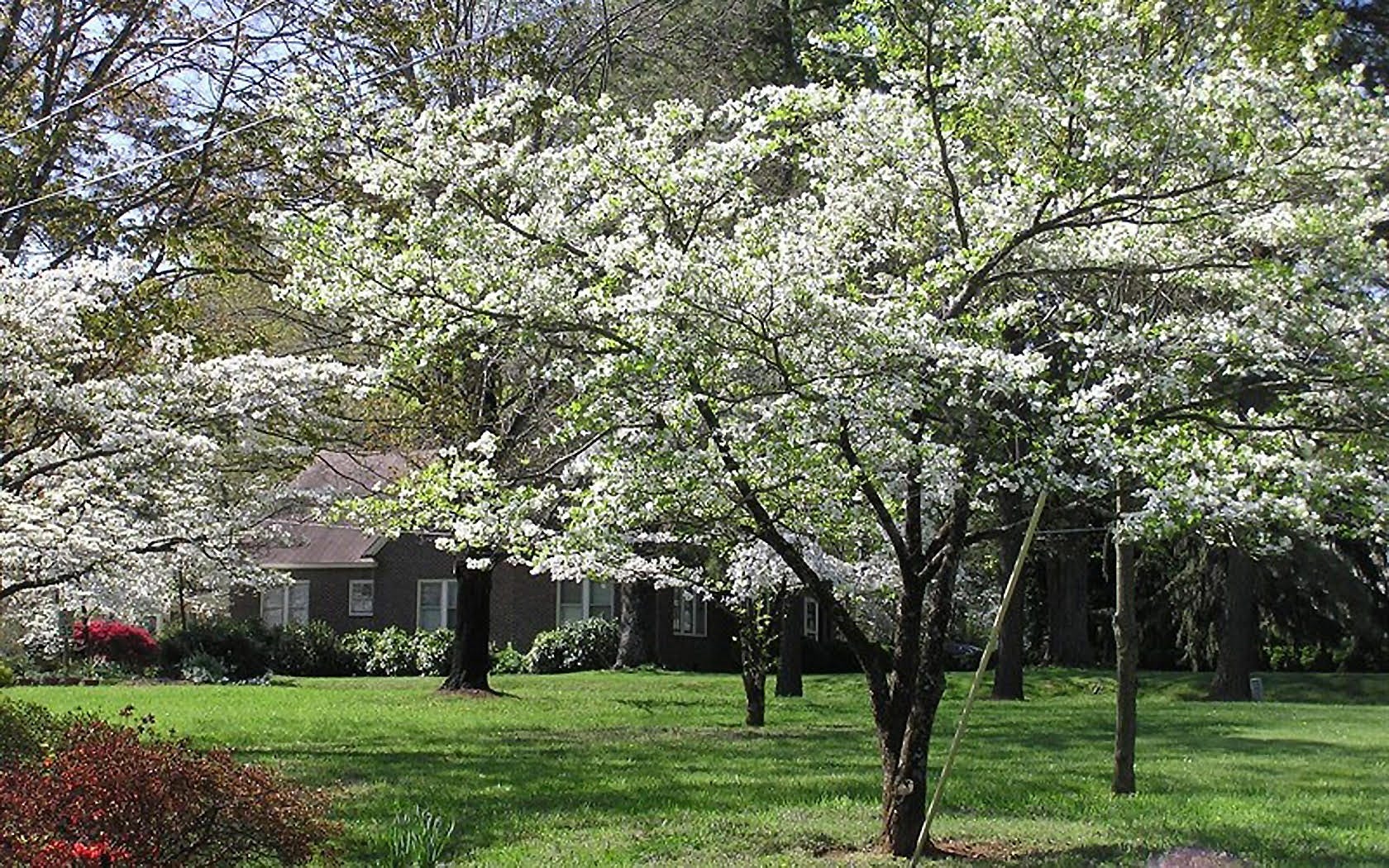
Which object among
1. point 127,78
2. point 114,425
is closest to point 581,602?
point 114,425

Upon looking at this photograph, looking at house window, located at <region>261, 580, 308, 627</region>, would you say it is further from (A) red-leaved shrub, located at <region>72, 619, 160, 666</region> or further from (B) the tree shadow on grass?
(B) the tree shadow on grass

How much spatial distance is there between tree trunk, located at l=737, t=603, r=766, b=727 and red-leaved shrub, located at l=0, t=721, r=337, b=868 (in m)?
11.4

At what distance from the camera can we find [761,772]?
13.5 metres

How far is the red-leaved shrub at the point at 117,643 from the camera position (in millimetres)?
30812

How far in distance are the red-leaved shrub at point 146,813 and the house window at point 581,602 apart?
29523 millimetres

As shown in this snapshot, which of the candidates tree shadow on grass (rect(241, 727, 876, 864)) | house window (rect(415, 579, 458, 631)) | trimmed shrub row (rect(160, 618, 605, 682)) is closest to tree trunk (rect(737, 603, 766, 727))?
tree shadow on grass (rect(241, 727, 876, 864))

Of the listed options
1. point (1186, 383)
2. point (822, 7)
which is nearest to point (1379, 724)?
point (822, 7)

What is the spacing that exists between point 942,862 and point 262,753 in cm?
796

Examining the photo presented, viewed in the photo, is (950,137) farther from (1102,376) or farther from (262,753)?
(262,753)

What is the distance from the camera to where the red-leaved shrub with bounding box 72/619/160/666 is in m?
30.8

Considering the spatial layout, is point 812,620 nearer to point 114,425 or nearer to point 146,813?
point 114,425

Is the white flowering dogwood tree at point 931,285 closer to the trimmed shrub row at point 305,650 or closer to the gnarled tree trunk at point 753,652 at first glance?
the gnarled tree trunk at point 753,652

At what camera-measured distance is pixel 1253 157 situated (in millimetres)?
7582

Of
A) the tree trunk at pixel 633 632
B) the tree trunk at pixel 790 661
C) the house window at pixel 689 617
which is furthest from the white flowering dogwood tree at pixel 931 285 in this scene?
the house window at pixel 689 617
